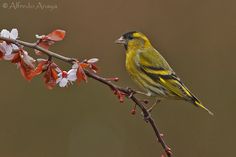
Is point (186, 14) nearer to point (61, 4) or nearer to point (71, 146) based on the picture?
point (61, 4)

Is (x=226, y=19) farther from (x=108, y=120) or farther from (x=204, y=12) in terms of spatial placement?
(x=108, y=120)

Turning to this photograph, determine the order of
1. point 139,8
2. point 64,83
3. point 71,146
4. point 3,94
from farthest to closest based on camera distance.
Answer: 1. point 139,8
2. point 3,94
3. point 71,146
4. point 64,83

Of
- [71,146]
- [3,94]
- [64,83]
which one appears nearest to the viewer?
[64,83]

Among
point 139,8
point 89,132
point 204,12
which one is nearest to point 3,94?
point 89,132

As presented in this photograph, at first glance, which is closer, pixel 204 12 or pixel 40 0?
pixel 40 0

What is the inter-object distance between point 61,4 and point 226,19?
4.93 ft

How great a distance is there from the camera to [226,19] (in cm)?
627

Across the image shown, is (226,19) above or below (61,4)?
below

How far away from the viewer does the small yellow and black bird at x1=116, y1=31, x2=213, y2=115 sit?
3.02m

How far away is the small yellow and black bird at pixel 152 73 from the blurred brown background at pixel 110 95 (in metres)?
1.84

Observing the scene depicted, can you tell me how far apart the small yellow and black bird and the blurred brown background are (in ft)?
6.05

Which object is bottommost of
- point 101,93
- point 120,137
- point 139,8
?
point 120,137

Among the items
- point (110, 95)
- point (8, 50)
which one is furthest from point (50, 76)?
point (110, 95)

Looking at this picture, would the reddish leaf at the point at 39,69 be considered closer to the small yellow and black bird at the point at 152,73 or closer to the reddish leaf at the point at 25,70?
the reddish leaf at the point at 25,70
